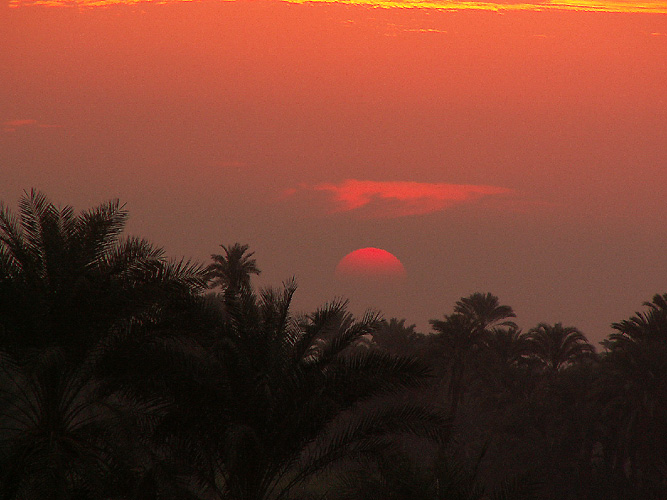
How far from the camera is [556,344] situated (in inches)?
2571

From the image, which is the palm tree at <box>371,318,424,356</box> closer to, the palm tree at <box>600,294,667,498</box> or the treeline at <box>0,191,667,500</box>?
the palm tree at <box>600,294,667,498</box>

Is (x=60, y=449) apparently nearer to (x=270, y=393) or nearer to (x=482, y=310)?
(x=270, y=393)

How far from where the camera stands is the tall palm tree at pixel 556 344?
2564 inches

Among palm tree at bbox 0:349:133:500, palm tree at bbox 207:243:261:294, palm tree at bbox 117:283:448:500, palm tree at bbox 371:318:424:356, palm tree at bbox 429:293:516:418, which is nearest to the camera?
palm tree at bbox 0:349:133:500

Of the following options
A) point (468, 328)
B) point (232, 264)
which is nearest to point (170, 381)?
point (232, 264)

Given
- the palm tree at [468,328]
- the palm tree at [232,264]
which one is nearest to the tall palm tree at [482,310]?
the palm tree at [468,328]

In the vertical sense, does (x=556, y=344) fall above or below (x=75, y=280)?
above

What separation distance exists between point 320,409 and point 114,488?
15.4 feet

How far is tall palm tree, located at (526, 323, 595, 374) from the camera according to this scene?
6512cm

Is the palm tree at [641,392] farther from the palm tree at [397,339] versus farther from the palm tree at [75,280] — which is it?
the palm tree at [75,280]

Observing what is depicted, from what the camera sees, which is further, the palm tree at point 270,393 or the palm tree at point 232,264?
the palm tree at point 232,264

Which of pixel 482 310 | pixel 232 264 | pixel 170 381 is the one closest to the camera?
pixel 170 381

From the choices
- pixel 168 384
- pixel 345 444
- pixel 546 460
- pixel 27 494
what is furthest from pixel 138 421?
pixel 546 460

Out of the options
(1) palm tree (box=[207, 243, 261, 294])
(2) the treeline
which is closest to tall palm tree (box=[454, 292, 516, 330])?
(1) palm tree (box=[207, 243, 261, 294])
